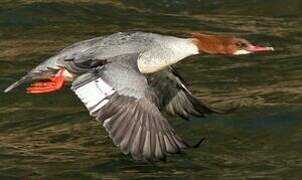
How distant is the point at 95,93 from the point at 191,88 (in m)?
3.38

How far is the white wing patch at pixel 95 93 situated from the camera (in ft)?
28.6

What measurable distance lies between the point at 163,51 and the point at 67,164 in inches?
53.6

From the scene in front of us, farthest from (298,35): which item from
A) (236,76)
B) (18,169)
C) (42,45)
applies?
(18,169)

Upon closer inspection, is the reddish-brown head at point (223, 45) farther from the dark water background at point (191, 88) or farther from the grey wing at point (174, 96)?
the dark water background at point (191, 88)

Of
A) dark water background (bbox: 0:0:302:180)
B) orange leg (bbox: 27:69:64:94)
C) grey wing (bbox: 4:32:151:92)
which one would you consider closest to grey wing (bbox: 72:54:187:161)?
grey wing (bbox: 4:32:151:92)

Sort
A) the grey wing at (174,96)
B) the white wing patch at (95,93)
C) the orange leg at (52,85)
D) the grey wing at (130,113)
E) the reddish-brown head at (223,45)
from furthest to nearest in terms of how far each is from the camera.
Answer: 1. the grey wing at (174,96)
2. the reddish-brown head at (223,45)
3. the orange leg at (52,85)
4. the white wing patch at (95,93)
5. the grey wing at (130,113)

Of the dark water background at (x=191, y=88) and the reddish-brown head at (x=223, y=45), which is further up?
the reddish-brown head at (x=223, y=45)

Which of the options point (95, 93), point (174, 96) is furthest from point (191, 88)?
point (95, 93)

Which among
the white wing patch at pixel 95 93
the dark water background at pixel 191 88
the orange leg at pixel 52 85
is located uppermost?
the white wing patch at pixel 95 93

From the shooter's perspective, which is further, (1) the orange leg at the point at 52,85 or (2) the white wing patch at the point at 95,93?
(1) the orange leg at the point at 52,85

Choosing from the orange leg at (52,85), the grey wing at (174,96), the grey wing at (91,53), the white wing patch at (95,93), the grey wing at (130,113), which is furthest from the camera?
the grey wing at (174,96)

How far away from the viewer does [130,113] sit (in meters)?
8.72

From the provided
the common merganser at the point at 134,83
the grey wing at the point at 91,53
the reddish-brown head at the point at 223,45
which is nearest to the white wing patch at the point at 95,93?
the common merganser at the point at 134,83

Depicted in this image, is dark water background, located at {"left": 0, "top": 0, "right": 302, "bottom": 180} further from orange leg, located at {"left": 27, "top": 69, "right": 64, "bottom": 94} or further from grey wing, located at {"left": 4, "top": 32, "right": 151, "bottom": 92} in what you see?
grey wing, located at {"left": 4, "top": 32, "right": 151, "bottom": 92}
